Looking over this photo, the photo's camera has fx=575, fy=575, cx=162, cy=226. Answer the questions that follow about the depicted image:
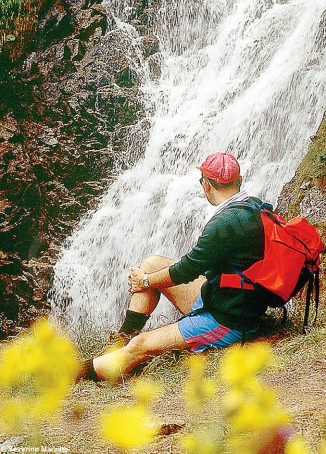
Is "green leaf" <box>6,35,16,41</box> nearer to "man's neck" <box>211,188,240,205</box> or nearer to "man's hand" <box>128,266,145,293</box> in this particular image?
"man's hand" <box>128,266,145,293</box>

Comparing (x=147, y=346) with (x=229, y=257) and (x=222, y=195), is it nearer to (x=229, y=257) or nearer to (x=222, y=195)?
(x=229, y=257)

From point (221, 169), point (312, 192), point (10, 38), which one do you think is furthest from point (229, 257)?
point (10, 38)

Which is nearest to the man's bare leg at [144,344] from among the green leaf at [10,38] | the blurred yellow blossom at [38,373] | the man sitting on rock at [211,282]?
the man sitting on rock at [211,282]

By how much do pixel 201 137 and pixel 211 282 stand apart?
456cm

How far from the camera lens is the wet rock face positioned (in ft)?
26.4

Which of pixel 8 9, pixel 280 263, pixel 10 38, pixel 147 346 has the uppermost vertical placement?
pixel 8 9

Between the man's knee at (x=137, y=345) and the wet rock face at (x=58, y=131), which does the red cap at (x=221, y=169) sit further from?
the wet rock face at (x=58, y=131)

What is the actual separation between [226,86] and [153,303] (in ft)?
16.5

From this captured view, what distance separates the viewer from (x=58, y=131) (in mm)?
8633

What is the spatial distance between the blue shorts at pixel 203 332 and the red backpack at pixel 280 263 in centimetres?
23

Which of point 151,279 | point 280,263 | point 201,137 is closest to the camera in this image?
point 280,263

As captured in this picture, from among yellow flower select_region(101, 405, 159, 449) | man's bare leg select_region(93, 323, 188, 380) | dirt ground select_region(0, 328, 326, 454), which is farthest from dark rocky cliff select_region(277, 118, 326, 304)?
yellow flower select_region(101, 405, 159, 449)

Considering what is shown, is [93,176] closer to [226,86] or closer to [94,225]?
[94,225]

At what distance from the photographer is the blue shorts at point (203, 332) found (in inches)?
109
